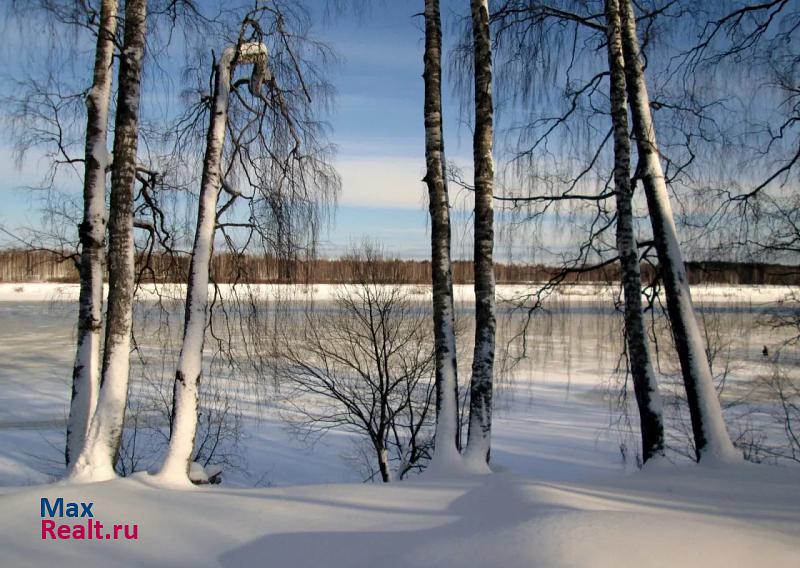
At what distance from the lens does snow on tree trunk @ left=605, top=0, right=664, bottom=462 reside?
5820mm

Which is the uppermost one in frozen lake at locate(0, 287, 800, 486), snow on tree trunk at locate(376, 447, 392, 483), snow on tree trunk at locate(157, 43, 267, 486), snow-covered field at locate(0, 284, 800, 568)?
snow on tree trunk at locate(157, 43, 267, 486)

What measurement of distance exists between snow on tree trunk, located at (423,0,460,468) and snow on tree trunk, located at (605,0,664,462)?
1.91m

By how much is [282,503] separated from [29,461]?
28.2 feet

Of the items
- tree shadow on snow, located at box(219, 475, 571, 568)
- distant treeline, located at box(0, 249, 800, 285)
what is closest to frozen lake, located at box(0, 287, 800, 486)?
distant treeline, located at box(0, 249, 800, 285)

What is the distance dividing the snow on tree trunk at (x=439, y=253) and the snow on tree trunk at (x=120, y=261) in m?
2.77

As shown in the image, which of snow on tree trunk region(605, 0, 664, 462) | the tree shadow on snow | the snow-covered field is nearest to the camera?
the snow-covered field

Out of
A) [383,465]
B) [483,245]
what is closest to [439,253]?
[483,245]

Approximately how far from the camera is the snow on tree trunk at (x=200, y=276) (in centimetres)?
500

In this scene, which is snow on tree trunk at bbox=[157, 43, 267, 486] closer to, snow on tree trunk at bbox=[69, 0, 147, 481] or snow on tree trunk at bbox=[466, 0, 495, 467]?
snow on tree trunk at bbox=[69, 0, 147, 481]

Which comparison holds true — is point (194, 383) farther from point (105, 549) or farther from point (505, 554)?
point (505, 554)

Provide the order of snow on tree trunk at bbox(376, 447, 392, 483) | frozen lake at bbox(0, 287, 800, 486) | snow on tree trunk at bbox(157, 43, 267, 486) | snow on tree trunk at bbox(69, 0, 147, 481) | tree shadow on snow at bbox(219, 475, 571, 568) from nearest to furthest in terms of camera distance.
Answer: tree shadow on snow at bbox(219, 475, 571, 568) < snow on tree trunk at bbox(69, 0, 147, 481) < snow on tree trunk at bbox(157, 43, 267, 486) < frozen lake at bbox(0, 287, 800, 486) < snow on tree trunk at bbox(376, 447, 392, 483)

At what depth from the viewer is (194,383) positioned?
16.9ft

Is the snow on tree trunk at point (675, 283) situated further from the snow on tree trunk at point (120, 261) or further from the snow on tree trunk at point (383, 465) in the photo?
the snow on tree trunk at point (383, 465)

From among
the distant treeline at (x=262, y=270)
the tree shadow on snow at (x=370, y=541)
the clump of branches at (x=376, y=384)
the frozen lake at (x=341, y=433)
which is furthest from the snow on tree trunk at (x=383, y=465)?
the tree shadow on snow at (x=370, y=541)
